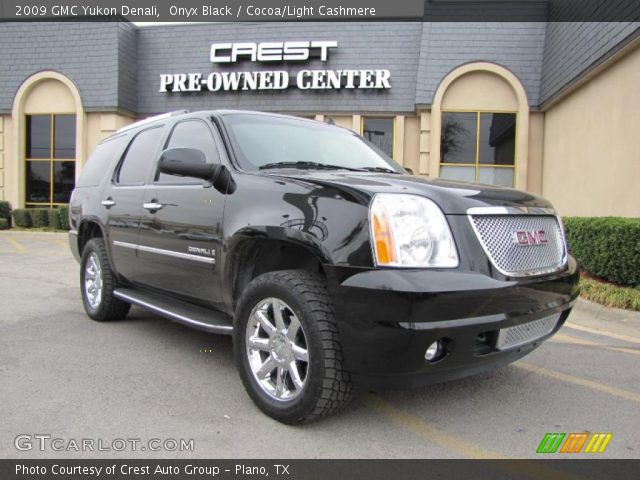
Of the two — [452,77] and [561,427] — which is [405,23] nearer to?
[452,77]

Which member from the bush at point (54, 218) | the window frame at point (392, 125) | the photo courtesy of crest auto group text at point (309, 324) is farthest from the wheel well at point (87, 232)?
the bush at point (54, 218)

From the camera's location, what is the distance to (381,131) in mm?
15852

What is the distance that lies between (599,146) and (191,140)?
9309 millimetres

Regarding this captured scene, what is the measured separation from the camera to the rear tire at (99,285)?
16.4 feet

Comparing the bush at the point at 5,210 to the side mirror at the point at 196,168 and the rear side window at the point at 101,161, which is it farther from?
the side mirror at the point at 196,168

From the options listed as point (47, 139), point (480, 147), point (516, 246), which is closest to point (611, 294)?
point (516, 246)

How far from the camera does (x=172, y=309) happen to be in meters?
3.86

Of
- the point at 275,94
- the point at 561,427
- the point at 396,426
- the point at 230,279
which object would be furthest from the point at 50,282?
the point at 275,94

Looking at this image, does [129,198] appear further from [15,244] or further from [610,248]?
[15,244]

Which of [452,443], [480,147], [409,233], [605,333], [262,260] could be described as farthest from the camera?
[480,147]

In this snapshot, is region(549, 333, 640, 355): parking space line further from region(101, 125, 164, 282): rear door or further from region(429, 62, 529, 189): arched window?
region(429, 62, 529, 189): arched window

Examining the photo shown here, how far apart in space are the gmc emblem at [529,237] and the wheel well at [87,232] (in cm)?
425

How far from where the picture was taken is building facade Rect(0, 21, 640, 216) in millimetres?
14250
